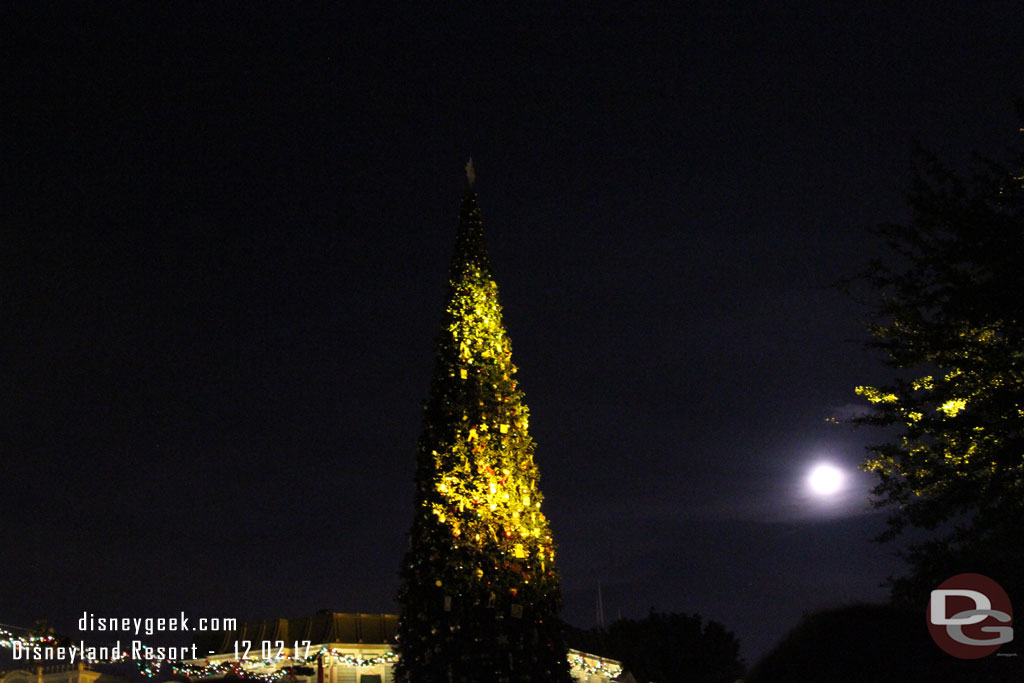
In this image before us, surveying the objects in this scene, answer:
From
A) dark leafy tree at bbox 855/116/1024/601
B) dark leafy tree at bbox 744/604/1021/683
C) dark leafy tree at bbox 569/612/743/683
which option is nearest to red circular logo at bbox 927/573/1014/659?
dark leafy tree at bbox 744/604/1021/683

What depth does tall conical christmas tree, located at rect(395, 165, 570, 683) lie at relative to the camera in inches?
504

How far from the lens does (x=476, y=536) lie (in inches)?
519

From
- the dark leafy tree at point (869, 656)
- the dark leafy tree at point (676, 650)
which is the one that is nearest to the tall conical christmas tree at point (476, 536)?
the dark leafy tree at point (869, 656)

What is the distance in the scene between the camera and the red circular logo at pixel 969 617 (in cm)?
159

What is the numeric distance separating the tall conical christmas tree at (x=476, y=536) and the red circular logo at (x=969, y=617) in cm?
1097

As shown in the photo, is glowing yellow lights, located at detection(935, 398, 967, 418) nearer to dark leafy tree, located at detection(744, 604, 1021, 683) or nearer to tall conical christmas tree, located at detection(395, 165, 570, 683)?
tall conical christmas tree, located at detection(395, 165, 570, 683)

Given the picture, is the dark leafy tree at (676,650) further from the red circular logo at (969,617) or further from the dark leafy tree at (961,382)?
the red circular logo at (969,617)

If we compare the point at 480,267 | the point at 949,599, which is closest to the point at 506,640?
the point at 480,267

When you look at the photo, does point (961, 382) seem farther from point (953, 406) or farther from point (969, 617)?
point (969, 617)

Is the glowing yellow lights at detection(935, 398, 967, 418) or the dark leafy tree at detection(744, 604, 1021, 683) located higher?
the glowing yellow lights at detection(935, 398, 967, 418)

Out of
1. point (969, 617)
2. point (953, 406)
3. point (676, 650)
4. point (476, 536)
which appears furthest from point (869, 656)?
point (676, 650)

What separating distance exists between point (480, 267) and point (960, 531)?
8295 mm

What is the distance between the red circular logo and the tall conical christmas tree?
36.0 feet

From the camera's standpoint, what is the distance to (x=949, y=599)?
7.28 ft
